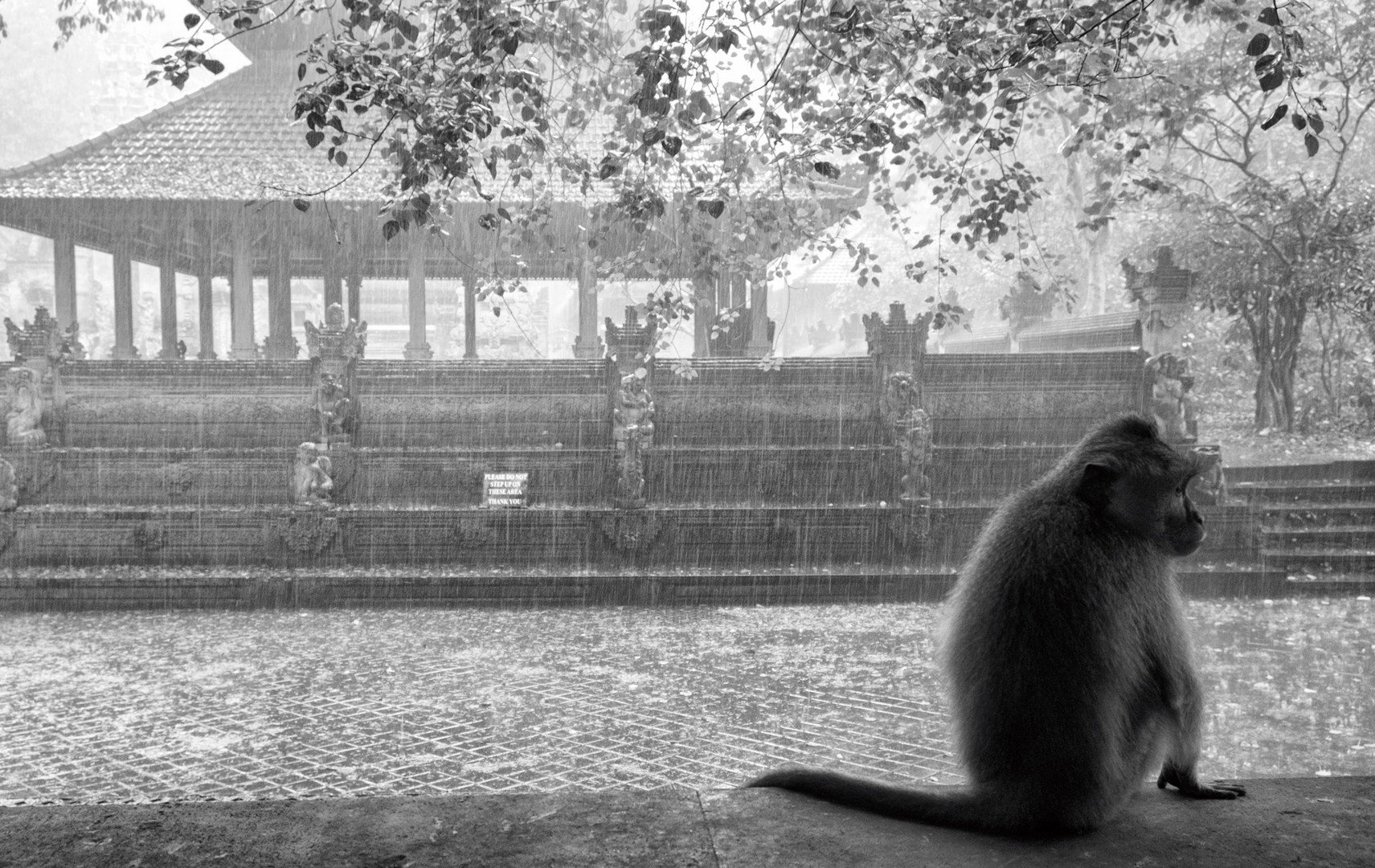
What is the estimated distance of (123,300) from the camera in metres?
17.6

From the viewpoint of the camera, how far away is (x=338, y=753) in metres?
6.59

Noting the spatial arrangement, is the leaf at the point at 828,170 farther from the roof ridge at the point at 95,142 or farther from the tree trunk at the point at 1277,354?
the tree trunk at the point at 1277,354

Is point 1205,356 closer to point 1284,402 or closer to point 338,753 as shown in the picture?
point 1284,402

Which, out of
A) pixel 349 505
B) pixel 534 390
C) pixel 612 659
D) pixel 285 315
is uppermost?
pixel 285 315

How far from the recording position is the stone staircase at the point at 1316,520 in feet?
39.3

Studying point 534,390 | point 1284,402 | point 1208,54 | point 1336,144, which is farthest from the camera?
point 1336,144

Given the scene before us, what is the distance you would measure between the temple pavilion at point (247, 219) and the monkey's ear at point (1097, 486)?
10.6 m

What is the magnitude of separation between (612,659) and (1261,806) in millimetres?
7103

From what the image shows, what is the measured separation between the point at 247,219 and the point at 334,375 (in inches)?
152

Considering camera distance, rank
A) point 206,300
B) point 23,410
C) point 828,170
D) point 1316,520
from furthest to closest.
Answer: point 206,300 < point 1316,520 < point 23,410 < point 828,170

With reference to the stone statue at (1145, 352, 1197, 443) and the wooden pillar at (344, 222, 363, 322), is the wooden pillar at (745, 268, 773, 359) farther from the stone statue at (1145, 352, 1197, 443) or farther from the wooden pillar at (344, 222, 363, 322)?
the wooden pillar at (344, 222, 363, 322)

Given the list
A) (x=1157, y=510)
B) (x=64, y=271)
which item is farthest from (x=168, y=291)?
(x=1157, y=510)

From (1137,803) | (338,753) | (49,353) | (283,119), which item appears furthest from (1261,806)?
(283,119)

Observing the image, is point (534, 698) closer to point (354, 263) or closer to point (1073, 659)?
point (1073, 659)
